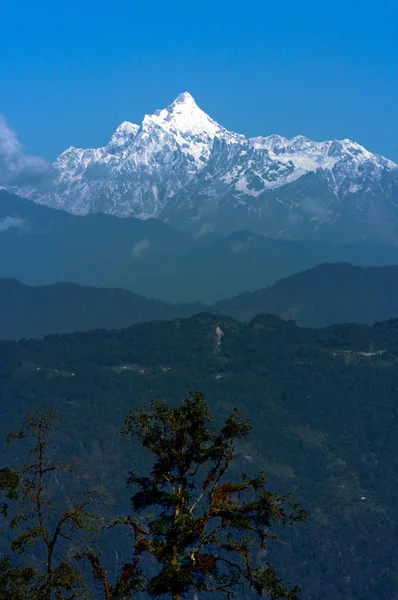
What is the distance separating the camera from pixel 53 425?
35.5m

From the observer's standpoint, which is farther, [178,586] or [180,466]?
[180,466]

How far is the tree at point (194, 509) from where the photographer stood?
3409 centimetres

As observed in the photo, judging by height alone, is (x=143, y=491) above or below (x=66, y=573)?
above

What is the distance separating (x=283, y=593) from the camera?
34500mm

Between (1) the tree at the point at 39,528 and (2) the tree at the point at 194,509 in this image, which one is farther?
(2) the tree at the point at 194,509

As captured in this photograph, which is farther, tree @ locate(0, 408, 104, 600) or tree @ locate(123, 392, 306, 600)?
tree @ locate(123, 392, 306, 600)

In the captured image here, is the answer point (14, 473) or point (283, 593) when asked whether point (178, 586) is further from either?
point (14, 473)

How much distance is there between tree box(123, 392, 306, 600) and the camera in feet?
112

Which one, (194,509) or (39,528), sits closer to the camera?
(39,528)

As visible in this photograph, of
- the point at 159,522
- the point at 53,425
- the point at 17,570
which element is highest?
the point at 53,425

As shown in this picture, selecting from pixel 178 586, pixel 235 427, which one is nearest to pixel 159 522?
pixel 178 586

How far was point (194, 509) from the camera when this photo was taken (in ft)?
120

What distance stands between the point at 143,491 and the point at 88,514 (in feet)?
12.5

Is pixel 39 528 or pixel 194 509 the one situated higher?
pixel 194 509
